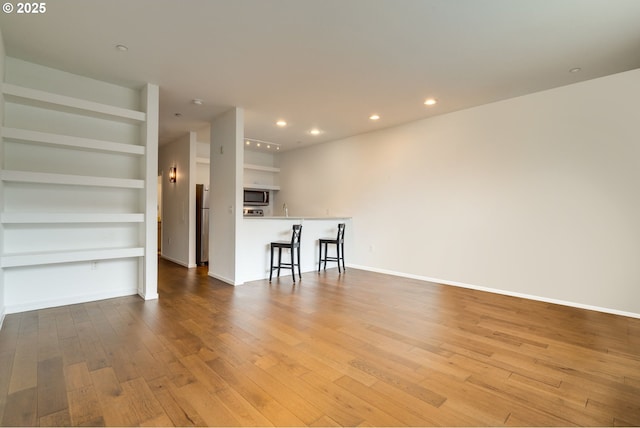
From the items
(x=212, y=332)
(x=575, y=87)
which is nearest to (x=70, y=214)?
(x=212, y=332)

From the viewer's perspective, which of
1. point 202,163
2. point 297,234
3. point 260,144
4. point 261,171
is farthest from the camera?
point 261,171

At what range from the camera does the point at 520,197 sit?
Answer: 4.28 meters

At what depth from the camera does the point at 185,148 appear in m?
6.50

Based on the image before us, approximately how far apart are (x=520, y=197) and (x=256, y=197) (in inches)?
234

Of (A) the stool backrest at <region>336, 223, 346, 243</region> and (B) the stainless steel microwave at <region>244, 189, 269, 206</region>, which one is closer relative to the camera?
(A) the stool backrest at <region>336, 223, 346, 243</region>

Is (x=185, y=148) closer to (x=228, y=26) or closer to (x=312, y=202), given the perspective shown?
(x=312, y=202)

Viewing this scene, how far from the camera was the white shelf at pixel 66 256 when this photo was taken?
3.14 meters

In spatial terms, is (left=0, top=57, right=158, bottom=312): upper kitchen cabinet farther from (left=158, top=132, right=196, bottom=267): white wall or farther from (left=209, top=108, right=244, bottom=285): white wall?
(left=158, top=132, right=196, bottom=267): white wall

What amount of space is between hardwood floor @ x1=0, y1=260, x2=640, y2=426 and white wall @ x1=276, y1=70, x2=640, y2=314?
0.59m

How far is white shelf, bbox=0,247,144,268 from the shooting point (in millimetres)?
3139

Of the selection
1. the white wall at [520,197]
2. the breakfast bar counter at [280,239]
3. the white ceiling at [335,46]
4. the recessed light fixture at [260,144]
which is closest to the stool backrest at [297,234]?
the breakfast bar counter at [280,239]

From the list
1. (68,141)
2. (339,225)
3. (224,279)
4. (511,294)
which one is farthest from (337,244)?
(68,141)

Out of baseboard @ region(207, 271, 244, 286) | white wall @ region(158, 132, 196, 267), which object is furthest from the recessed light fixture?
baseboard @ region(207, 271, 244, 286)

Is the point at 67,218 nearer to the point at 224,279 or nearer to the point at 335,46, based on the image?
the point at 224,279
